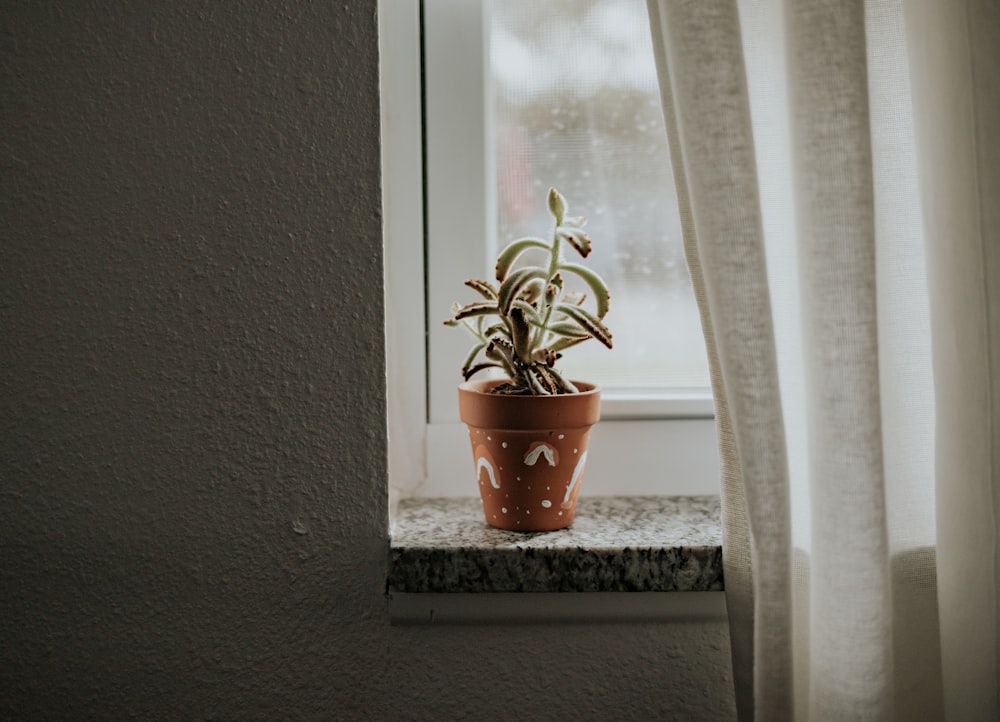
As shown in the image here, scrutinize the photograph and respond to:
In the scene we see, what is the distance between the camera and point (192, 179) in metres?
0.81

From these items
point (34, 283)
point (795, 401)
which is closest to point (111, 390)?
point (34, 283)

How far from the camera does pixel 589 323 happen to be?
0.82 meters

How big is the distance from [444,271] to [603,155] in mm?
232

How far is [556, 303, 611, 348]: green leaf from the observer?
0.82m

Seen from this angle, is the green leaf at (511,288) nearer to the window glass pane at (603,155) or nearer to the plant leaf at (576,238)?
the plant leaf at (576,238)

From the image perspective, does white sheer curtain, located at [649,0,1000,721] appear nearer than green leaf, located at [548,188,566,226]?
Yes

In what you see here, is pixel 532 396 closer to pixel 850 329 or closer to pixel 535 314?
pixel 535 314

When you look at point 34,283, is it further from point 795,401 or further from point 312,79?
point 795,401

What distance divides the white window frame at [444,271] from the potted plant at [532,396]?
124 millimetres

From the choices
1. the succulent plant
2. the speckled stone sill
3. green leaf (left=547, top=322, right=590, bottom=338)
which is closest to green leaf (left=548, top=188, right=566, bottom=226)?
the succulent plant

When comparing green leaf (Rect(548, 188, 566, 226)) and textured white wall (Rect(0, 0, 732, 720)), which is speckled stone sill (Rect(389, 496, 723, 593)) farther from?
green leaf (Rect(548, 188, 566, 226))

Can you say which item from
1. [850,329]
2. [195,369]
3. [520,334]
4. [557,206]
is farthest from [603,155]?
[195,369]

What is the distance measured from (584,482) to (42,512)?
57cm

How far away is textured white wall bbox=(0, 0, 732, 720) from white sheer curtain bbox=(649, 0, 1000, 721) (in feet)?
1.03
